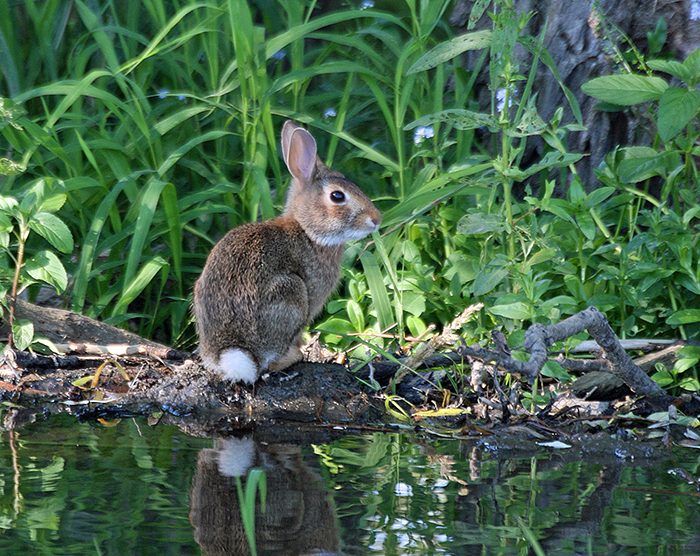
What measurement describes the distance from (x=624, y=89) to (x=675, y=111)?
267mm

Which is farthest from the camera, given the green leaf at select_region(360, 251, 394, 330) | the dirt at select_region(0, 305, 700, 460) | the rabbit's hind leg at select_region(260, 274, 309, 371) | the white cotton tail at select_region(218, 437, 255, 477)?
the green leaf at select_region(360, 251, 394, 330)

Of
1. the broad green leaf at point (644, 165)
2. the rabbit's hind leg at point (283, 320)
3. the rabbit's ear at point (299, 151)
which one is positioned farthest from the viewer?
the rabbit's ear at point (299, 151)

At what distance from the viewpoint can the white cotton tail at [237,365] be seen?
3459mm

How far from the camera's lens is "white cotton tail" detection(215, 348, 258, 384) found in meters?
3.46

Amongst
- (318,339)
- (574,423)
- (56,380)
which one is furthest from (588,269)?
(56,380)

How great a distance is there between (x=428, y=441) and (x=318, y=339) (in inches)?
45.8

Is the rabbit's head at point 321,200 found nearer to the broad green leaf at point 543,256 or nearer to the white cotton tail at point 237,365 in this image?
the white cotton tail at point 237,365

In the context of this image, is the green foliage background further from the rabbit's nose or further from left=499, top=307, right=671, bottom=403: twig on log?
left=499, top=307, right=671, bottom=403: twig on log

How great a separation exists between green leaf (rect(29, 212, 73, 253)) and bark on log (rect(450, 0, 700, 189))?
253 cm

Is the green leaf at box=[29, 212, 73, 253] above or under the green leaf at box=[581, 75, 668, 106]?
under

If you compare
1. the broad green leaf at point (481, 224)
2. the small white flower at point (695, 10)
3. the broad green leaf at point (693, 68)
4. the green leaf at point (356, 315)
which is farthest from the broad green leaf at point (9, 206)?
the small white flower at point (695, 10)

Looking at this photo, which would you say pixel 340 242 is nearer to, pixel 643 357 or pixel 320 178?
pixel 320 178

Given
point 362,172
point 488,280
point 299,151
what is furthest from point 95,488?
point 362,172

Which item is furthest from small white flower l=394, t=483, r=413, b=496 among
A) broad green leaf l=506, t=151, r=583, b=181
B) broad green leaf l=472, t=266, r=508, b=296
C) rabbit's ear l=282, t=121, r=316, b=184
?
rabbit's ear l=282, t=121, r=316, b=184
